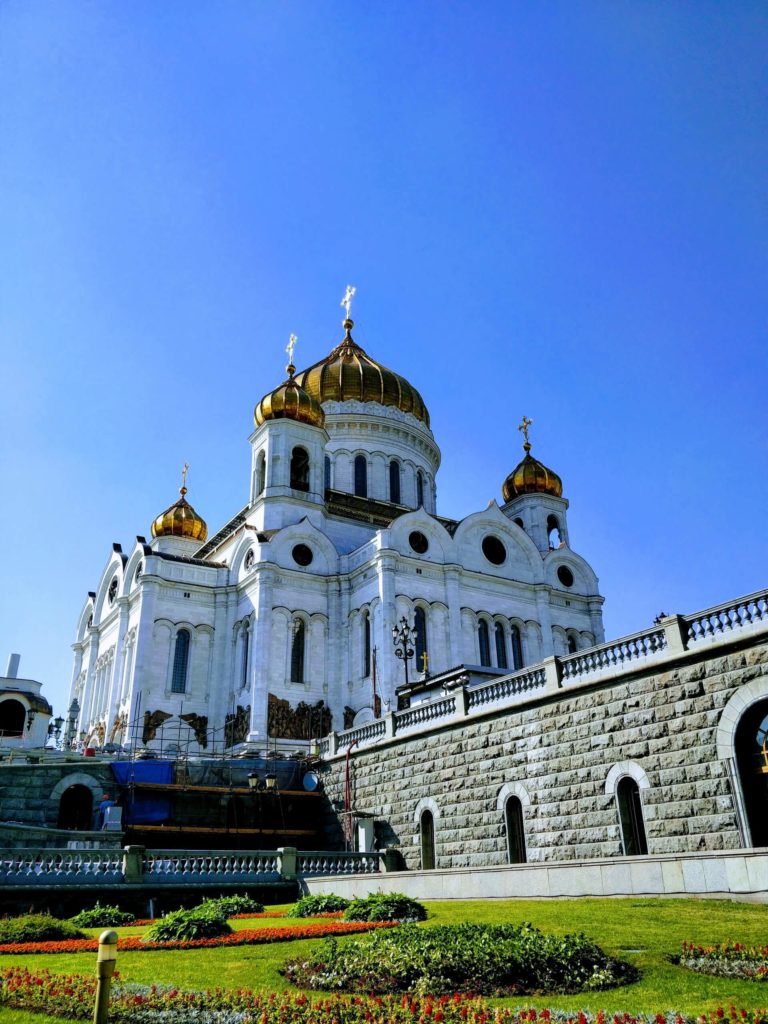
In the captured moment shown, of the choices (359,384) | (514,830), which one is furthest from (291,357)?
(514,830)

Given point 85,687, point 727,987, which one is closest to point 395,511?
point 85,687

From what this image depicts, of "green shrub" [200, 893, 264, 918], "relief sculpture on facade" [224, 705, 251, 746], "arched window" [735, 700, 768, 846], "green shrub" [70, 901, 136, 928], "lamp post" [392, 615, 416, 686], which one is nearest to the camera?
"arched window" [735, 700, 768, 846]

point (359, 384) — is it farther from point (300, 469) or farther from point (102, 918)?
point (102, 918)

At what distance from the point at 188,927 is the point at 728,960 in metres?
8.00

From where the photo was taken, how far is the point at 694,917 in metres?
11.6

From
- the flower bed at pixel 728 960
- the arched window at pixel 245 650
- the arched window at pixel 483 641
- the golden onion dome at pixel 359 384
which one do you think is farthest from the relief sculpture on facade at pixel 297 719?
the flower bed at pixel 728 960

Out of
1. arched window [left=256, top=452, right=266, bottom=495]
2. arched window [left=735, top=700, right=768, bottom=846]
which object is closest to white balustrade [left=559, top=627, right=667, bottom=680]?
arched window [left=735, top=700, right=768, bottom=846]

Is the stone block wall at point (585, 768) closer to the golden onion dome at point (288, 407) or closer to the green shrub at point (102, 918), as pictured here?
the green shrub at point (102, 918)

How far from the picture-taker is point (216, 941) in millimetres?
12734

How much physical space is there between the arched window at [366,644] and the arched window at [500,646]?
20.8 feet

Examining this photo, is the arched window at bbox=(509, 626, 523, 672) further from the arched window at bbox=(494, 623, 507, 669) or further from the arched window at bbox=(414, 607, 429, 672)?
the arched window at bbox=(414, 607, 429, 672)

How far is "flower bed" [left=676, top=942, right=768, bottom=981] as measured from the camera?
8.68 meters

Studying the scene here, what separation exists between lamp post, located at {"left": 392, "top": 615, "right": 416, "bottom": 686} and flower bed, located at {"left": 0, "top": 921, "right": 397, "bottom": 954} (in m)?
15.8

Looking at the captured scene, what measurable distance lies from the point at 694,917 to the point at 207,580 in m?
30.5
